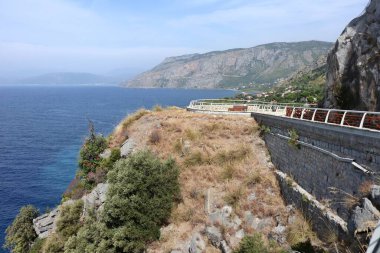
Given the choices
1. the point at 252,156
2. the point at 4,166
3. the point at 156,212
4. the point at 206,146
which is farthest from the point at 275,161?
the point at 4,166

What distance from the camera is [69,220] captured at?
95.9 ft

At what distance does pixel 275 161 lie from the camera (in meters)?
24.9

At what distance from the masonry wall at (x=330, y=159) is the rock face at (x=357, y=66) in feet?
16.4

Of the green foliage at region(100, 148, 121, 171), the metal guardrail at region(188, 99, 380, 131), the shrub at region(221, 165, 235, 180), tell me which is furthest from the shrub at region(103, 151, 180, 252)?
the metal guardrail at region(188, 99, 380, 131)

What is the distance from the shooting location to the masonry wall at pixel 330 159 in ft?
47.9

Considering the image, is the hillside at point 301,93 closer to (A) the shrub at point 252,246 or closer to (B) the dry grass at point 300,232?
(B) the dry grass at point 300,232

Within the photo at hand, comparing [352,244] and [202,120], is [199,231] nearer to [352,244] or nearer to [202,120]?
[352,244]

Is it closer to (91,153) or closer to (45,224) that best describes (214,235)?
(91,153)

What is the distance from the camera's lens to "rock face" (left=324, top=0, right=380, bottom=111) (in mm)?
22531

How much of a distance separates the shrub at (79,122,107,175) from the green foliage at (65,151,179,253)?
31.9 ft

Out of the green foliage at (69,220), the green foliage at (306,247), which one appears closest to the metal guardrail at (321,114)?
the green foliage at (306,247)

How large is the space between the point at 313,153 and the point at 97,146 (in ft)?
73.4

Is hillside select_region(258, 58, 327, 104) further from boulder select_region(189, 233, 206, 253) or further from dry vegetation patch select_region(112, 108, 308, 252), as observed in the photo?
boulder select_region(189, 233, 206, 253)

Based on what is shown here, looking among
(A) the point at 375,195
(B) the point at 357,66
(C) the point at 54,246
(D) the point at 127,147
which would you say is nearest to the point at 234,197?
(A) the point at 375,195
